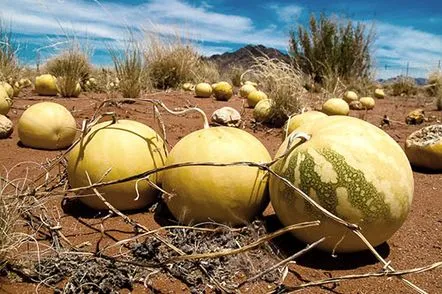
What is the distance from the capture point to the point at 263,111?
7.26 metres

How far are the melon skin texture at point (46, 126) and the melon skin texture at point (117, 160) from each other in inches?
76.4

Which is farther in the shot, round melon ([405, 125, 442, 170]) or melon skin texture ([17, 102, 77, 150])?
melon skin texture ([17, 102, 77, 150])

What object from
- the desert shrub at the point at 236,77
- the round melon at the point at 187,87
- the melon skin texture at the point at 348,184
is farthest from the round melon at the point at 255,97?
the desert shrub at the point at 236,77

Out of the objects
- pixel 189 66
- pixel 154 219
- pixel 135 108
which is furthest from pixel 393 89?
pixel 154 219

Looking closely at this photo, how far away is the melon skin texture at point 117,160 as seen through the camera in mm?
3102

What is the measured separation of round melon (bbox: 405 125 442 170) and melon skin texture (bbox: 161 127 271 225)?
2.51 m

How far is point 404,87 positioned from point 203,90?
9634 mm

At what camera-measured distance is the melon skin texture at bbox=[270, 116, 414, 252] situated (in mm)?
2447

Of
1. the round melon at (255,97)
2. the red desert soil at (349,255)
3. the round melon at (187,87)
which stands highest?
the round melon at (255,97)

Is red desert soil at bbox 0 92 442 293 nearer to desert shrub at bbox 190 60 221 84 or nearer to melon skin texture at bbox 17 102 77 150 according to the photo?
melon skin texture at bbox 17 102 77 150

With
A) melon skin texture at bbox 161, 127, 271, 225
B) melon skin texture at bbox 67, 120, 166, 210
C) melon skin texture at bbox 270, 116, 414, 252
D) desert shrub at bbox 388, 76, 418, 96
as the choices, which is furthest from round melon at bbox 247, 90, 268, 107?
desert shrub at bbox 388, 76, 418, 96

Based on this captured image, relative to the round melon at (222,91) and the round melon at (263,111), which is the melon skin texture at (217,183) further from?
the round melon at (222,91)

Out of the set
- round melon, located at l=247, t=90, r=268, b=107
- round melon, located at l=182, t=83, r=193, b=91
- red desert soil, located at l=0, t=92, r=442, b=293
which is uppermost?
round melon, located at l=247, t=90, r=268, b=107

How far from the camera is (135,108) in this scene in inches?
316
